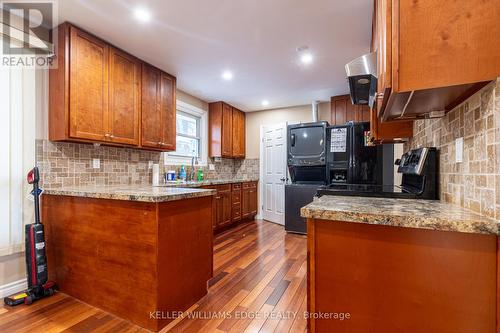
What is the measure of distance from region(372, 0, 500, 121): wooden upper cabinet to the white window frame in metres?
3.26

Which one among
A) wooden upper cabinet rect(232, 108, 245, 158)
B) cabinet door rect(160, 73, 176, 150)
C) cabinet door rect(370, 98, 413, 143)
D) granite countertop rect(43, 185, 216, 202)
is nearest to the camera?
granite countertop rect(43, 185, 216, 202)

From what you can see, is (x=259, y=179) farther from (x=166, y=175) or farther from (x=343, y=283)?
(x=343, y=283)

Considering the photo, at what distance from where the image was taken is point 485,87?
0.97 metres

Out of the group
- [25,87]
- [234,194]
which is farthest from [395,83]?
[234,194]

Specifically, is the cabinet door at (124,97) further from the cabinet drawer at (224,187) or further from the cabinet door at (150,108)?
A: the cabinet drawer at (224,187)

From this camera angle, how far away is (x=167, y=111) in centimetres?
320

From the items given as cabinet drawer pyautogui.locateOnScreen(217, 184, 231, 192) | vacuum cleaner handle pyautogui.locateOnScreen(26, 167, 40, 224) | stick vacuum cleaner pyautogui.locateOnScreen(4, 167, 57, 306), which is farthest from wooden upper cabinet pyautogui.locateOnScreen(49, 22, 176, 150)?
cabinet drawer pyautogui.locateOnScreen(217, 184, 231, 192)

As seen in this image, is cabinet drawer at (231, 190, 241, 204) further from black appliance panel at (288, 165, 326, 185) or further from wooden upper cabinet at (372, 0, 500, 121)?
wooden upper cabinet at (372, 0, 500, 121)

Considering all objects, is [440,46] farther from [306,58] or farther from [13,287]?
[13,287]

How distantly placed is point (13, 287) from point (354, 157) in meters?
4.01

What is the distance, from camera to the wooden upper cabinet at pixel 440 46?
2.89ft

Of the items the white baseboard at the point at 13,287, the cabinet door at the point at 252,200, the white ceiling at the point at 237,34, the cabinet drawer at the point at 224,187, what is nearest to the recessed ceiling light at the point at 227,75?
the white ceiling at the point at 237,34

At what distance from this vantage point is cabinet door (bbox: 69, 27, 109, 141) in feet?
7.07

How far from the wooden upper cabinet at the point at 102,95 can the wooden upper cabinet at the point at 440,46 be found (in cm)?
241
